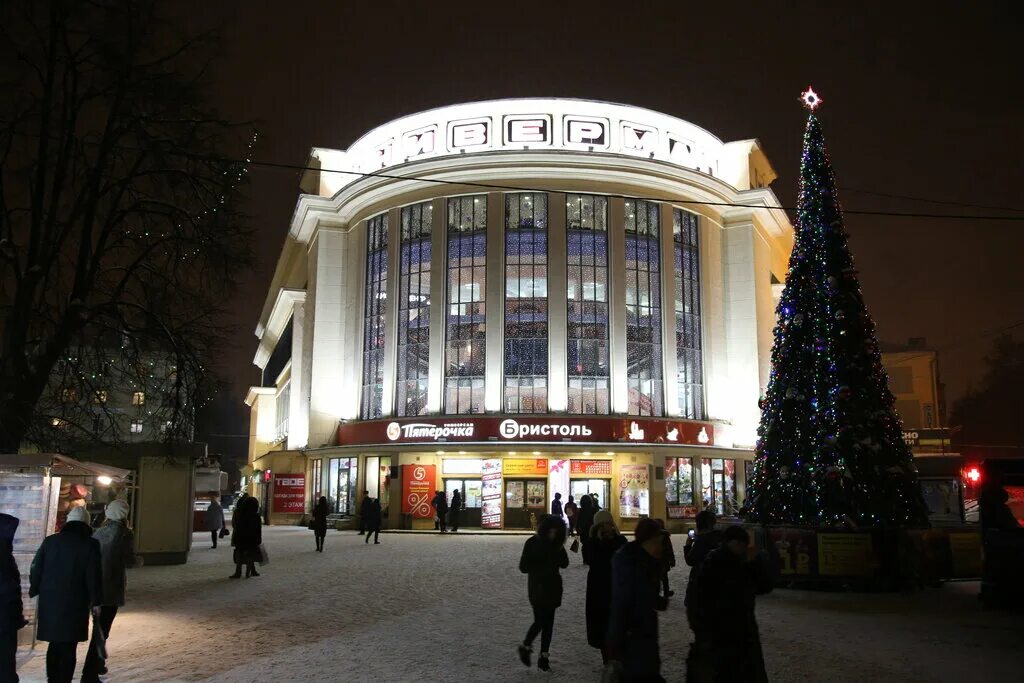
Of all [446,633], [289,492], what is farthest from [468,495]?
[446,633]

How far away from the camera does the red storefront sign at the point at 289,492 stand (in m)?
42.1

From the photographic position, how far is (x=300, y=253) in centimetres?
5844

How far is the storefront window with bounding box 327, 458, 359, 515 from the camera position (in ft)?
135

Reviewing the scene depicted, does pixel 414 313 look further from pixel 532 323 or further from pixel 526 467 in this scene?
pixel 526 467

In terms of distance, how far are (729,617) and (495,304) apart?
33904 mm

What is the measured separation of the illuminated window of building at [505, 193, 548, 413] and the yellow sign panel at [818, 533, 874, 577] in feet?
75.8

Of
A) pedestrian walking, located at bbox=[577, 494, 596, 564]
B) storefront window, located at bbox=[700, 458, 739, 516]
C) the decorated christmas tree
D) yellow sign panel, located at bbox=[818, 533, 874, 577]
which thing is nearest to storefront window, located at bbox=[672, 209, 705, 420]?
storefront window, located at bbox=[700, 458, 739, 516]

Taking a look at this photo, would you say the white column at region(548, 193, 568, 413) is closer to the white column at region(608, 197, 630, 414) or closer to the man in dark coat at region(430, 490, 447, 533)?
the white column at region(608, 197, 630, 414)

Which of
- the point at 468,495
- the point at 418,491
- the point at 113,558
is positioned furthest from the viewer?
the point at 468,495

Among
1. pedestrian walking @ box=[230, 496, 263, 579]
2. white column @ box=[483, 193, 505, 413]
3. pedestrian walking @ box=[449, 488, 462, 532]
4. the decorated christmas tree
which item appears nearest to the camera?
the decorated christmas tree

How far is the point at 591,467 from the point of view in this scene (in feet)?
125

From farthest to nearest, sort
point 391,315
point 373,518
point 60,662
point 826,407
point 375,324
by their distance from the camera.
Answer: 1. point 375,324
2. point 391,315
3. point 373,518
4. point 826,407
5. point 60,662

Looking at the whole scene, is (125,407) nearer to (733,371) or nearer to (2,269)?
(733,371)

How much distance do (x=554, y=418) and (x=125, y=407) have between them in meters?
53.3
